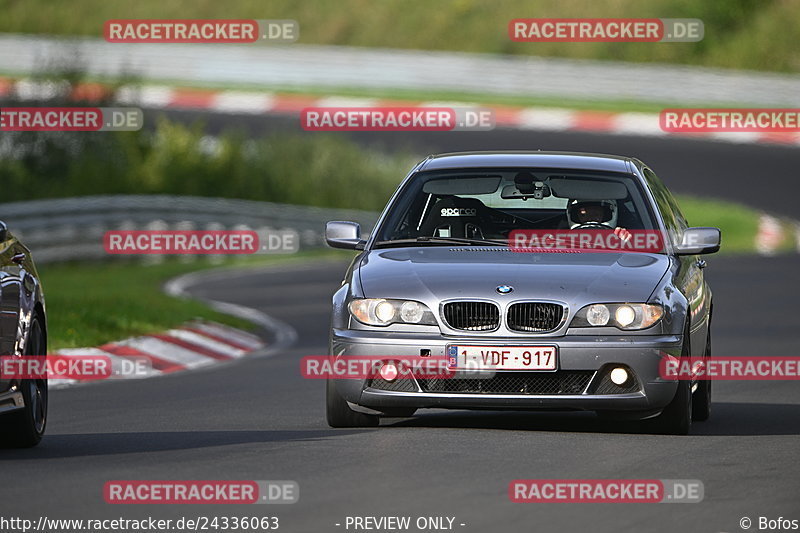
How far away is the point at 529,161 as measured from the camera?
38.3ft

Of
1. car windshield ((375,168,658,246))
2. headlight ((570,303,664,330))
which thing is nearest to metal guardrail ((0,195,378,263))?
car windshield ((375,168,658,246))

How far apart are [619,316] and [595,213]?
1302 millimetres

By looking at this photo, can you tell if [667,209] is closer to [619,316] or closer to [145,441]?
[619,316]

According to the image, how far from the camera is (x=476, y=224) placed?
37.2ft

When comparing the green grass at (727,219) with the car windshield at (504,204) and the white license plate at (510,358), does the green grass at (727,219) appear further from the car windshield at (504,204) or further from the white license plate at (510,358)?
the white license plate at (510,358)

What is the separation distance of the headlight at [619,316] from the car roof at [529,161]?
61.6 inches

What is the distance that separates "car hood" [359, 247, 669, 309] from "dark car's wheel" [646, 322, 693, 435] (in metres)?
0.49

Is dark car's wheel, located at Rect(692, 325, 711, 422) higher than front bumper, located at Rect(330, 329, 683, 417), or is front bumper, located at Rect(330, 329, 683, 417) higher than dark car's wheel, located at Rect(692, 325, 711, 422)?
front bumper, located at Rect(330, 329, 683, 417)

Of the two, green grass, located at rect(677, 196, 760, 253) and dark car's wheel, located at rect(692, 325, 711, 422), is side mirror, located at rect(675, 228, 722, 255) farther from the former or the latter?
green grass, located at rect(677, 196, 760, 253)

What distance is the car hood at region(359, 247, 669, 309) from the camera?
10141 millimetres

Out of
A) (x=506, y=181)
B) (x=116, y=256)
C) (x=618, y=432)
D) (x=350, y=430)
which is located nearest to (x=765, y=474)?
(x=618, y=432)

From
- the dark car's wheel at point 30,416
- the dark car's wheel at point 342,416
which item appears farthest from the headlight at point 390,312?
the dark car's wheel at point 30,416

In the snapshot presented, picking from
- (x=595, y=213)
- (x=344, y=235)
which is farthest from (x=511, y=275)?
(x=344, y=235)

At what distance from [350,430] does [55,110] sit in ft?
76.0
